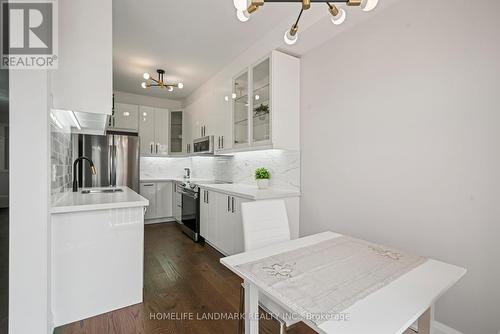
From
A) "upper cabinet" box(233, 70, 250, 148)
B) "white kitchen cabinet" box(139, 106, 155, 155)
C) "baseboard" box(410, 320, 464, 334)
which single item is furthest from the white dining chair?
"white kitchen cabinet" box(139, 106, 155, 155)

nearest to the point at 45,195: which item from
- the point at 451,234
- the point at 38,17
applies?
the point at 38,17

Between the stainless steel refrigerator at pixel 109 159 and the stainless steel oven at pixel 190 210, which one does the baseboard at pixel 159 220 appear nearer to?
the stainless steel refrigerator at pixel 109 159

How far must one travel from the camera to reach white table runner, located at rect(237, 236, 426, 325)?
810 millimetres

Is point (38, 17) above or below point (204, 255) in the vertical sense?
above

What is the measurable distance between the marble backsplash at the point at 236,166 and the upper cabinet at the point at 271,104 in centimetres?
31

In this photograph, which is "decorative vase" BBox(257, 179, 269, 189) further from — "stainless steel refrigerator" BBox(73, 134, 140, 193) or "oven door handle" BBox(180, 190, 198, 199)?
"stainless steel refrigerator" BBox(73, 134, 140, 193)

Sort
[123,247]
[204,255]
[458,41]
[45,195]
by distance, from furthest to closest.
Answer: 1. [204,255]
2. [123,247]
3. [458,41]
4. [45,195]

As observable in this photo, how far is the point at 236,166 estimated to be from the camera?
379 cm

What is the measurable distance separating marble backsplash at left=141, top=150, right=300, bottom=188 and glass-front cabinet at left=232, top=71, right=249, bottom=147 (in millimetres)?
385

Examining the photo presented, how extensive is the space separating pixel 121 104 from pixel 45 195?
3619 mm

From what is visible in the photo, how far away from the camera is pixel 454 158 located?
1.49 m

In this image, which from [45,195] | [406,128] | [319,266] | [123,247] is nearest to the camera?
[319,266]

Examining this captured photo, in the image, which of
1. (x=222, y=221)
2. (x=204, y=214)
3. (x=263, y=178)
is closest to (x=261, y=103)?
(x=263, y=178)

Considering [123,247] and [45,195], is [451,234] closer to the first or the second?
[123,247]
